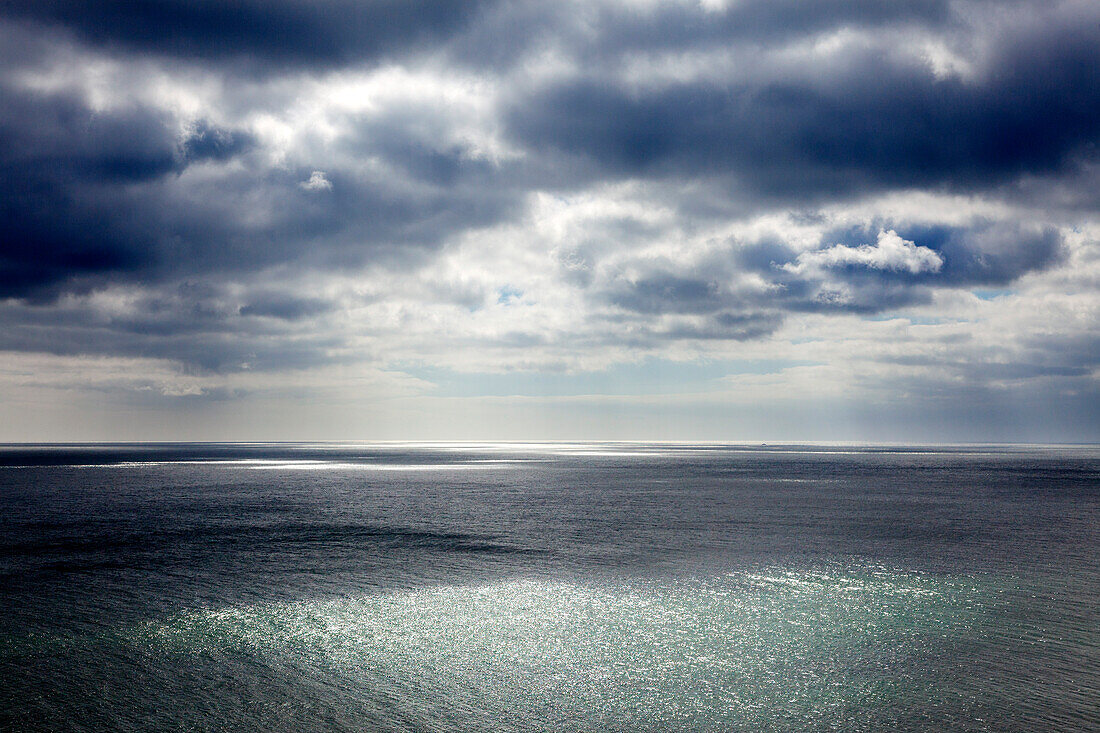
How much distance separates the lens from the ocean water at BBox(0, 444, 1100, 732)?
17469mm

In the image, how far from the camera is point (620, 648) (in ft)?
73.3

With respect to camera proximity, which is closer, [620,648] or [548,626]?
[620,648]

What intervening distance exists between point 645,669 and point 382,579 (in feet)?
54.0

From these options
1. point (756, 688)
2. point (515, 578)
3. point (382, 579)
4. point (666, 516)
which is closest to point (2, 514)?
point (382, 579)

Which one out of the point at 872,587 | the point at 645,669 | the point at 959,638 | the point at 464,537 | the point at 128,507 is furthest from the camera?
the point at 128,507

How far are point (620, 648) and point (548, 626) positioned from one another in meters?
3.48

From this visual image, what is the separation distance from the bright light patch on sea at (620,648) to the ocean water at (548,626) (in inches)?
4.3

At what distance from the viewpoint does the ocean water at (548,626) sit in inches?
688

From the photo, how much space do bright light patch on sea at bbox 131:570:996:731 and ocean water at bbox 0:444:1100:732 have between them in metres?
0.11

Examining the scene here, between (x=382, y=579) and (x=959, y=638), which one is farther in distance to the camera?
(x=382, y=579)

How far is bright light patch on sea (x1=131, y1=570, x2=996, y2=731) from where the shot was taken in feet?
57.4

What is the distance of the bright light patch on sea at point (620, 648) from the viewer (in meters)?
17.5

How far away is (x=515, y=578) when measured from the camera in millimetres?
33312

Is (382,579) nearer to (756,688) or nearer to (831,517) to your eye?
(756,688)
